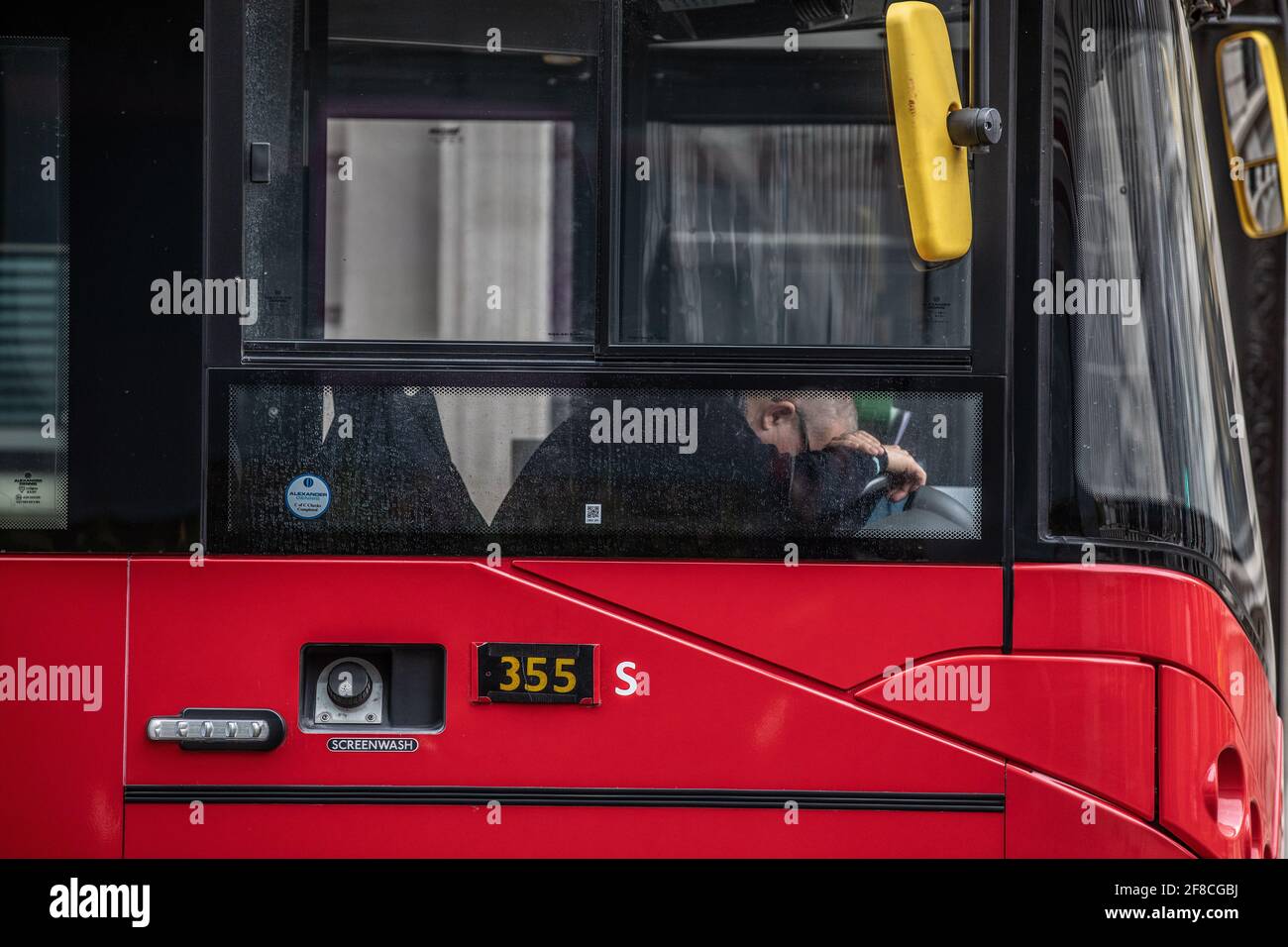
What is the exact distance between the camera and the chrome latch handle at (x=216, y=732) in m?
2.19

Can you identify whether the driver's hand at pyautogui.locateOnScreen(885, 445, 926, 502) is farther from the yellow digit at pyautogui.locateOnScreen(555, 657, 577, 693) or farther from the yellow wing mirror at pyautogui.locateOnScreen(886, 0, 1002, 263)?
the yellow digit at pyautogui.locateOnScreen(555, 657, 577, 693)

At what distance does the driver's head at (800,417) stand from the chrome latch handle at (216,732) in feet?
3.70

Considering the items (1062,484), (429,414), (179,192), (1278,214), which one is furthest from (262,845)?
(1278,214)

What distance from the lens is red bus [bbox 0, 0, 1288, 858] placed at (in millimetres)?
2215

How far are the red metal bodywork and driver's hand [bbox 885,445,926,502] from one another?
164 mm

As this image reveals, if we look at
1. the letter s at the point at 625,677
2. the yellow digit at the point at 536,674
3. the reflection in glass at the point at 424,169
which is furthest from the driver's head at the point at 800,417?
the yellow digit at the point at 536,674

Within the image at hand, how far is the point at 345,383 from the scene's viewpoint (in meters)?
2.25

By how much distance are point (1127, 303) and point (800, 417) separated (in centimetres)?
70

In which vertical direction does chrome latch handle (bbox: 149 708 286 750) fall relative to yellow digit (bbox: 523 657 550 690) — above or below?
below

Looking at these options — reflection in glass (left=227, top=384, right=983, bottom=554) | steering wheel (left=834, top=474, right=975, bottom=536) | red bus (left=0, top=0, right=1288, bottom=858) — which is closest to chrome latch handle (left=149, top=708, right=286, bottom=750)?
red bus (left=0, top=0, right=1288, bottom=858)

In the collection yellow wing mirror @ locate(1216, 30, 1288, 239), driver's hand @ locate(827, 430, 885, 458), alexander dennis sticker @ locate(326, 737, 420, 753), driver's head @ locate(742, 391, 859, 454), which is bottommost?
alexander dennis sticker @ locate(326, 737, 420, 753)

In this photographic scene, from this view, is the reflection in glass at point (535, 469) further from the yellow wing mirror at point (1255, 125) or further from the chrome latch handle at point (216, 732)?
the yellow wing mirror at point (1255, 125)

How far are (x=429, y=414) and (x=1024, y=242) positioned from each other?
1.23m

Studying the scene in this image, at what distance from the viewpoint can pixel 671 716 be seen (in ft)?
7.28
